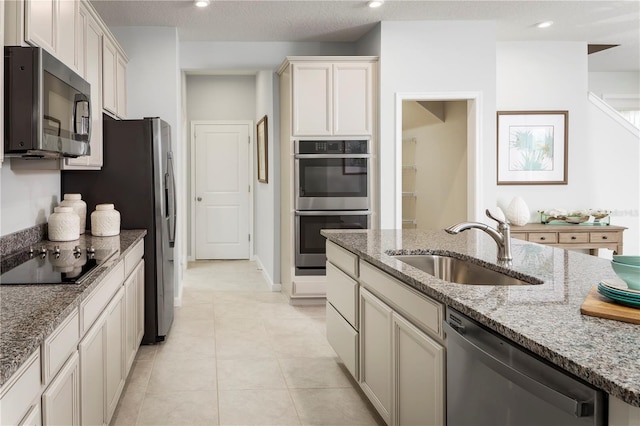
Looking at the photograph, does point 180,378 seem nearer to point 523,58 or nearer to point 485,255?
point 485,255

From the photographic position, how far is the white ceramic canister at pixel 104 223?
11.6ft

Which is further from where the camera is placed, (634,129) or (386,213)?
(634,129)

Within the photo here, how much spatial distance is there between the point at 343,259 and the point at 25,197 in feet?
5.89

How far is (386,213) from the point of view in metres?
5.21

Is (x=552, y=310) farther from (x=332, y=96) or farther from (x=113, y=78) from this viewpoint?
(x=332, y=96)

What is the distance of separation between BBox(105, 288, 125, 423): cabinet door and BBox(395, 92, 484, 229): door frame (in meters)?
2.95

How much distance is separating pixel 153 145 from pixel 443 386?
2802 millimetres

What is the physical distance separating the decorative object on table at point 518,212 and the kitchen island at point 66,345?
3.66m

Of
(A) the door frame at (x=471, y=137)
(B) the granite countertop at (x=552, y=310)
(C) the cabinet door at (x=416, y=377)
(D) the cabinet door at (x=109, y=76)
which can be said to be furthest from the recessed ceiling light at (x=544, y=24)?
(C) the cabinet door at (x=416, y=377)

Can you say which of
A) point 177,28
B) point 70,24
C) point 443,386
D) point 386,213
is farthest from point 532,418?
point 177,28

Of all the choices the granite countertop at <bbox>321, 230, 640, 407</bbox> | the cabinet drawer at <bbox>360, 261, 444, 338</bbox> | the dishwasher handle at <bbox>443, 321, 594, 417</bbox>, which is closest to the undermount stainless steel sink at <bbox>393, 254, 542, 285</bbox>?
the granite countertop at <bbox>321, 230, 640, 407</bbox>

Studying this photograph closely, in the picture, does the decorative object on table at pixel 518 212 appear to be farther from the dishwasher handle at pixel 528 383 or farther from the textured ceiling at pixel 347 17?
the dishwasher handle at pixel 528 383

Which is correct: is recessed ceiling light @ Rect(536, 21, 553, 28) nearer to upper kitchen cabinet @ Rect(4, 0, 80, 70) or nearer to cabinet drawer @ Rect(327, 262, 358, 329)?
cabinet drawer @ Rect(327, 262, 358, 329)

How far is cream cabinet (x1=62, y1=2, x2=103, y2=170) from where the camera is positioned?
3271 mm
